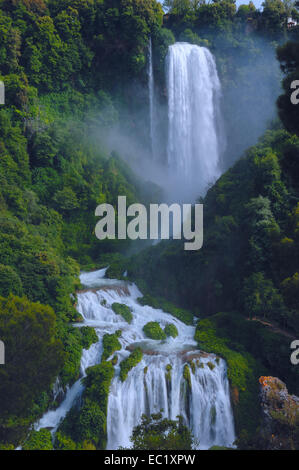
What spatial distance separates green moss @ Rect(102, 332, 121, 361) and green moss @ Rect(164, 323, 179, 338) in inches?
96.3

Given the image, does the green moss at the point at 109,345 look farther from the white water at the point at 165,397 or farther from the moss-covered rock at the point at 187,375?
the moss-covered rock at the point at 187,375

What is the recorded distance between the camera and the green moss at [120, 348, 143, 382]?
Answer: 1439cm

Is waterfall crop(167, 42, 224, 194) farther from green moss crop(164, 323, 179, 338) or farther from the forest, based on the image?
green moss crop(164, 323, 179, 338)

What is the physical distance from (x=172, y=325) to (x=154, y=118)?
73.6 ft

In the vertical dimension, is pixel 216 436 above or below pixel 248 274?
below

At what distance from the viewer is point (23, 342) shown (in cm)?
1276

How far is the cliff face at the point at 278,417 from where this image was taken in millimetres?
11609

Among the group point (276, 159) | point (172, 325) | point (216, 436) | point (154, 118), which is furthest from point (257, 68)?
point (216, 436)

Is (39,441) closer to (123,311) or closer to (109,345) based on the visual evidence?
(109,345)

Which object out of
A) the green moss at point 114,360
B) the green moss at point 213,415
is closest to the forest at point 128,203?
the green moss at point 114,360

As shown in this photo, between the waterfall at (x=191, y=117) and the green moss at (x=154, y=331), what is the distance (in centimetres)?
1807

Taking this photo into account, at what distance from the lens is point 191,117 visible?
35062 millimetres

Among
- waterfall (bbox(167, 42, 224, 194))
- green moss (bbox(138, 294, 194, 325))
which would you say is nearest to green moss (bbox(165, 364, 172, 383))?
green moss (bbox(138, 294, 194, 325))

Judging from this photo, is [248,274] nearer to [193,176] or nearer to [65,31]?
[193,176]
